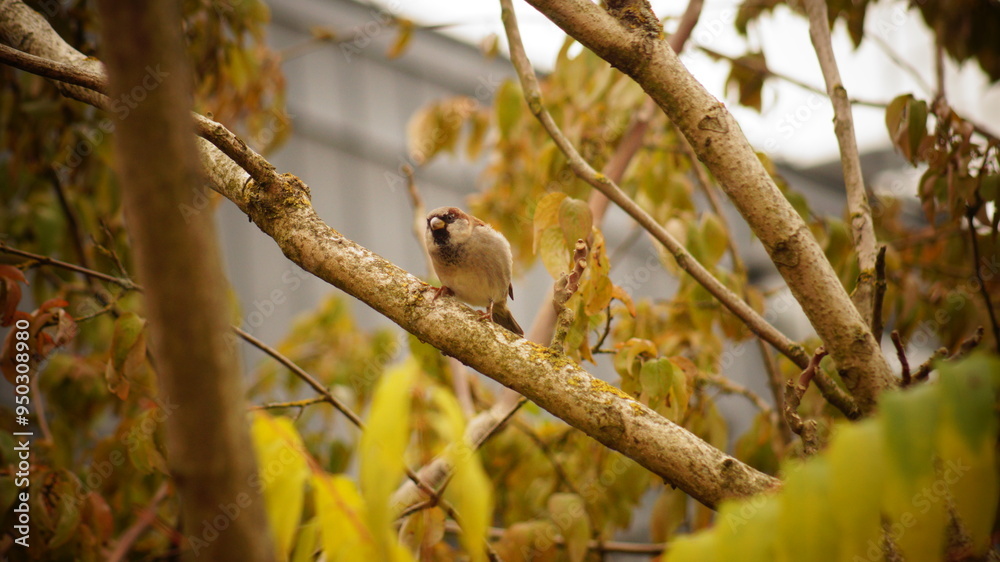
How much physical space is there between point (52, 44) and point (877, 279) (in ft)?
9.52

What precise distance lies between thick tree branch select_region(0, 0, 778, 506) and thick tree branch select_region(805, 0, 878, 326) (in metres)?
0.97

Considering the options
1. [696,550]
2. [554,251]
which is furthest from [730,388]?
[696,550]

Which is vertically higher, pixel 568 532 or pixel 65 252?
pixel 65 252

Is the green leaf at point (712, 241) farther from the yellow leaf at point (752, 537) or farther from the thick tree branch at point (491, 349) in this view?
the yellow leaf at point (752, 537)

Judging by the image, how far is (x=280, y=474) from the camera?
3.46 ft

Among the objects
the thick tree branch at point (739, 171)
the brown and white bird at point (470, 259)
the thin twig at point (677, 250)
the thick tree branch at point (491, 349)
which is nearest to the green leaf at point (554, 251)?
the thin twig at point (677, 250)

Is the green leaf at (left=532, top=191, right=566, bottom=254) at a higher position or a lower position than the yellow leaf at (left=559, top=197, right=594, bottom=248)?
higher

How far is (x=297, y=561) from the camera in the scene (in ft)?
3.83

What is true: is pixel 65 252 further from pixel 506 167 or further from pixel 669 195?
pixel 669 195

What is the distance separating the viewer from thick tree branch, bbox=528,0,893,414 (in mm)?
1848

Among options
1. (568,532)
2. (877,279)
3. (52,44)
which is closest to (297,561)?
(568,532)

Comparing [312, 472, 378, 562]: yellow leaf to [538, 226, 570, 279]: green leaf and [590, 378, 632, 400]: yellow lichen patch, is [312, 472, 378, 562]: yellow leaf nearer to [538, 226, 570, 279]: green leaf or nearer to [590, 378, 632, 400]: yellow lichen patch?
[590, 378, 632, 400]: yellow lichen patch

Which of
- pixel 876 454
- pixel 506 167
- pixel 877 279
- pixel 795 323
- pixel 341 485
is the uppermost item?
pixel 795 323

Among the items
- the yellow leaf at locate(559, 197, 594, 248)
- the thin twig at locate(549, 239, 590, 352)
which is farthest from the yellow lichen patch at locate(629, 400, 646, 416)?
the yellow leaf at locate(559, 197, 594, 248)
